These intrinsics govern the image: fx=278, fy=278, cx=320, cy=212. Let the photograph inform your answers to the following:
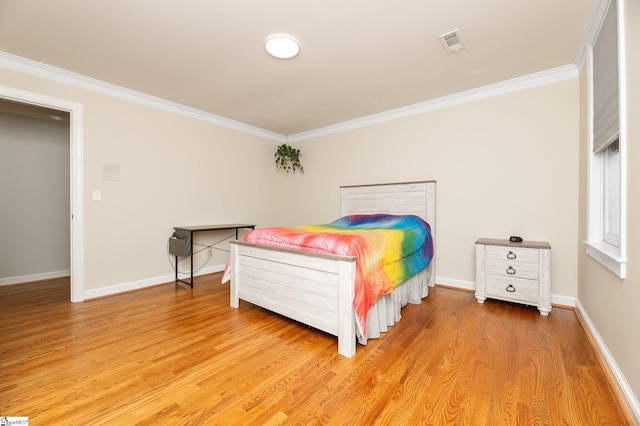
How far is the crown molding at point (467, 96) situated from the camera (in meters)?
2.72

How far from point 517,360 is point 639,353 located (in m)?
0.62

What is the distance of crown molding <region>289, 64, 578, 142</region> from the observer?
2.72 m

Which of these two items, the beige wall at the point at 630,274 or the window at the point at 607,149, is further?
the window at the point at 607,149

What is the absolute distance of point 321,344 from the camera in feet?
6.64

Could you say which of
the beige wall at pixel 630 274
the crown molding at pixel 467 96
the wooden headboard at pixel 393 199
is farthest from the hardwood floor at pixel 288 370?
the crown molding at pixel 467 96

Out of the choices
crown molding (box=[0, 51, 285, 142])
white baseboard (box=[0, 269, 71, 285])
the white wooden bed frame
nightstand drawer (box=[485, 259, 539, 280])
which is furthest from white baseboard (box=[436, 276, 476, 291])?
white baseboard (box=[0, 269, 71, 285])

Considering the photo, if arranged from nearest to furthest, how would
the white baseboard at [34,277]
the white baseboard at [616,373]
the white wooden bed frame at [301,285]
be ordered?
the white baseboard at [616,373]
the white wooden bed frame at [301,285]
the white baseboard at [34,277]

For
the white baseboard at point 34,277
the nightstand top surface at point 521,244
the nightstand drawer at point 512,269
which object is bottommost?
the white baseboard at point 34,277

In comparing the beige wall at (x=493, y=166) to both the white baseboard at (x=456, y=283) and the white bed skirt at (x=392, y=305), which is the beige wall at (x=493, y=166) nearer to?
the white baseboard at (x=456, y=283)

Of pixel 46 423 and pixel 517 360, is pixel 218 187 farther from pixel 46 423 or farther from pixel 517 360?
pixel 517 360

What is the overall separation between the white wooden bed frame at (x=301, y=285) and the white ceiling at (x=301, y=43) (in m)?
1.70

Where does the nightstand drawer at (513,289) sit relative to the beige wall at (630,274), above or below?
below

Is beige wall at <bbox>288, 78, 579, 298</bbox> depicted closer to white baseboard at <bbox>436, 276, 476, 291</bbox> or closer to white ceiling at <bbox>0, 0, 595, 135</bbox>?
white baseboard at <bbox>436, 276, 476, 291</bbox>

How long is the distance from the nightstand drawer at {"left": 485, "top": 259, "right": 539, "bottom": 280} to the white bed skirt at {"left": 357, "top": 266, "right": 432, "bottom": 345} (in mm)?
666
